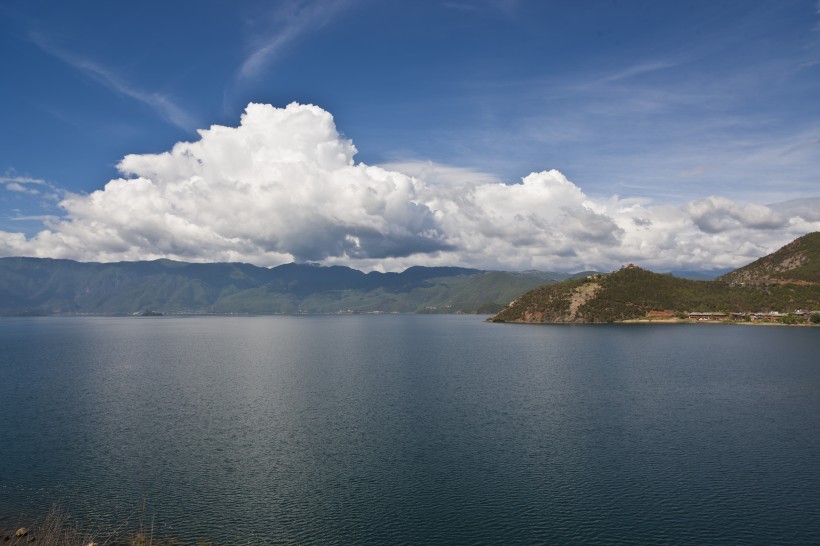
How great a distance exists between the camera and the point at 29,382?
13075 centimetres

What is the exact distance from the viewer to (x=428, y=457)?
68062mm

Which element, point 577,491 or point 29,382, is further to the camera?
point 29,382

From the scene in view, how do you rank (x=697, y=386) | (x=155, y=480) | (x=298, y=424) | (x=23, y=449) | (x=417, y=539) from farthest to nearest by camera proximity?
(x=697, y=386) → (x=298, y=424) → (x=23, y=449) → (x=155, y=480) → (x=417, y=539)

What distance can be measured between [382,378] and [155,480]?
76.9 metres

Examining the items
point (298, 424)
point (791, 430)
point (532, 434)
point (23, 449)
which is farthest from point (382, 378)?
point (791, 430)

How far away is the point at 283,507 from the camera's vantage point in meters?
53.3

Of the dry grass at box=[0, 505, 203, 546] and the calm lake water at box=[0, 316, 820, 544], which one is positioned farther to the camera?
the calm lake water at box=[0, 316, 820, 544]

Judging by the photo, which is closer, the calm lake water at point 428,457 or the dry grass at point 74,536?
the dry grass at point 74,536

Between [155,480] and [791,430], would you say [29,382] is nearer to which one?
[155,480]

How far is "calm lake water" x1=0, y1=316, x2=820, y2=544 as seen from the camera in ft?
163

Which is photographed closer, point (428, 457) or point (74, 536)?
point (74, 536)

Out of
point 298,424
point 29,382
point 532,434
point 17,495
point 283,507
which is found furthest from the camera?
point 29,382

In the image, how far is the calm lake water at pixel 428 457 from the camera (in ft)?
163

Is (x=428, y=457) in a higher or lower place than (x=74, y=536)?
higher
